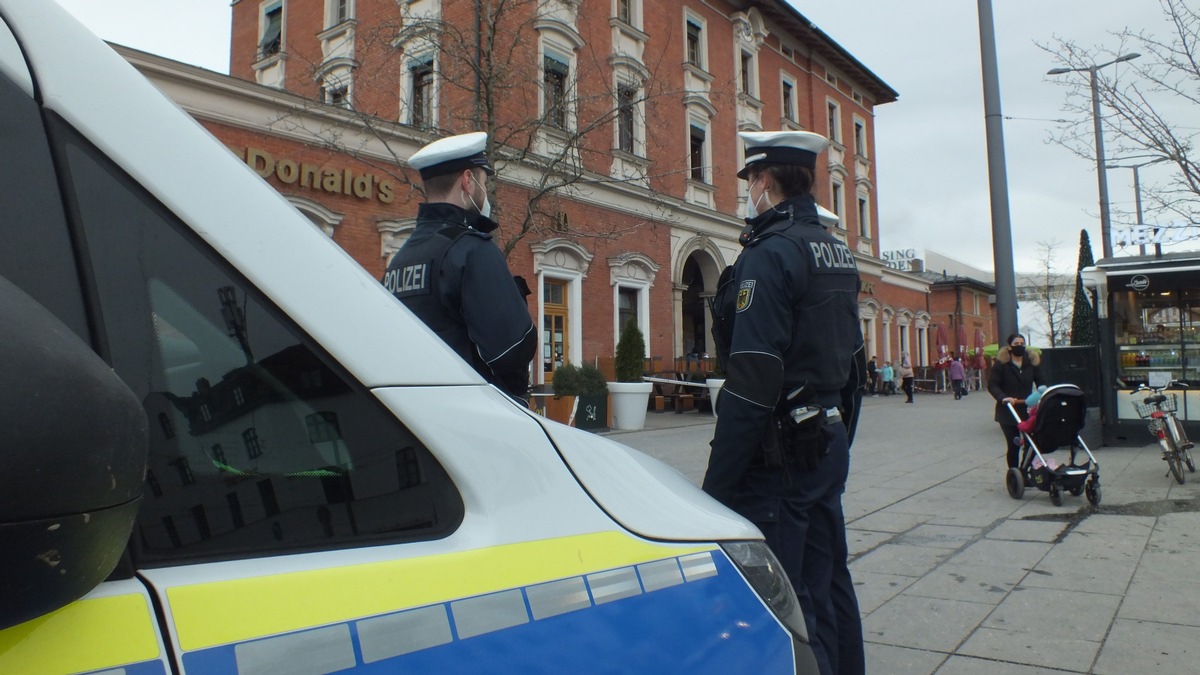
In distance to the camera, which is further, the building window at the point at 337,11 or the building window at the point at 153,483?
the building window at the point at 337,11

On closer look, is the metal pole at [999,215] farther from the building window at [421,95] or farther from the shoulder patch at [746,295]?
the shoulder patch at [746,295]

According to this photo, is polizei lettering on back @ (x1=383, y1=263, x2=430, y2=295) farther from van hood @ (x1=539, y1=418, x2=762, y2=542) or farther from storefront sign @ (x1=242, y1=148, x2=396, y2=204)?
storefront sign @ (x1=242, y1=148, x2=396, y2=204)

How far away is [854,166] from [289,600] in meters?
35.2

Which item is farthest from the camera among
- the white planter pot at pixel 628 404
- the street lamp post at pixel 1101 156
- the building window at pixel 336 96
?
the white planter pot at pixel 628 404

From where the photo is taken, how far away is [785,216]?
2.75m

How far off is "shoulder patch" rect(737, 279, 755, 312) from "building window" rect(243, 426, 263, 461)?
5.47ft

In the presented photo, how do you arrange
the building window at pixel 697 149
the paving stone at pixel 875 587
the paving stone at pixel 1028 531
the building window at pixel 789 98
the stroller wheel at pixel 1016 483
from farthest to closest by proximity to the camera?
the building window at pixel 789 98 → the building window at pixel 697 149 → the stroller wheel at pixel 1016 483 → the paving stone at pixel 1028 531 → the paving stone at pixel 875 587

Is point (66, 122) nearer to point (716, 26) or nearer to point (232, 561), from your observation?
point (232, 561)

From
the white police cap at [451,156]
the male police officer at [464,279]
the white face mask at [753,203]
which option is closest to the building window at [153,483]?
the male police officer at [464,279]

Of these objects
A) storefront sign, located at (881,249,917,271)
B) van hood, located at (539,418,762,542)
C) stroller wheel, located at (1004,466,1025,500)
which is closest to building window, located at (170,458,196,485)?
van hood, located at (539,418,762,542)

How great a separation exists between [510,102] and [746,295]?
15.3m

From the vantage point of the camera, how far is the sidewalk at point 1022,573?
12.3 feet

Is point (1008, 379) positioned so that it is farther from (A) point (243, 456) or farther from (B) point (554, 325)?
(B) point (554, 325)

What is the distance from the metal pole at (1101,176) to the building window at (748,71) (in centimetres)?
1416
